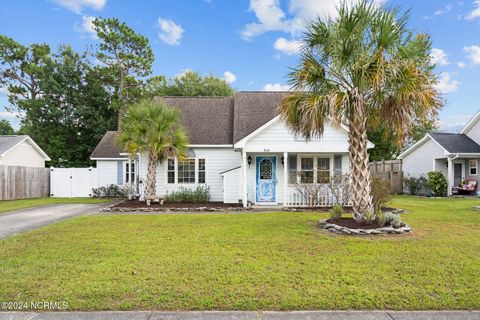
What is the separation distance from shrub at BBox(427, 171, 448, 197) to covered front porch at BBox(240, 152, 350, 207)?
32.4 ft

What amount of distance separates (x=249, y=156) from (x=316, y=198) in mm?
3690

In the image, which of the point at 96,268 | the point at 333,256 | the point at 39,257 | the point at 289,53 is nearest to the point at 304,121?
the point at 289,53

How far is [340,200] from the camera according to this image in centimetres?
1374

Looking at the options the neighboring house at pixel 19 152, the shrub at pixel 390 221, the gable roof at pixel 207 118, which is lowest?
the shrub at pixel 390 221

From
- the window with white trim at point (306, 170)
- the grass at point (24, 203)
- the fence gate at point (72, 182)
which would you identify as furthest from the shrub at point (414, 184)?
the fence gate at point (72, 182)

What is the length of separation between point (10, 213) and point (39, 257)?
916 centimetres

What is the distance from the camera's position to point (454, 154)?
2039cm

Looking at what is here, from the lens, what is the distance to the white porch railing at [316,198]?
13.7 meters

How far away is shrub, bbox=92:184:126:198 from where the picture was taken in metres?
20.7

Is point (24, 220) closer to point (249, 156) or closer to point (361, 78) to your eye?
point (249, 156)

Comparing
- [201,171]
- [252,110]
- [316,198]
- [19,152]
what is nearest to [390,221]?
[316,198]

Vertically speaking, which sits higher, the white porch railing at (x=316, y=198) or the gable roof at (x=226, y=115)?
the gable roof at (x=226, y=115)

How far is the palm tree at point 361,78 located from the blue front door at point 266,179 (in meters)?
5.86

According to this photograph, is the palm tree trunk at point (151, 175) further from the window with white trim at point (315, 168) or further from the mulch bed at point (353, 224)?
the mulch bed at point (353, 224)
